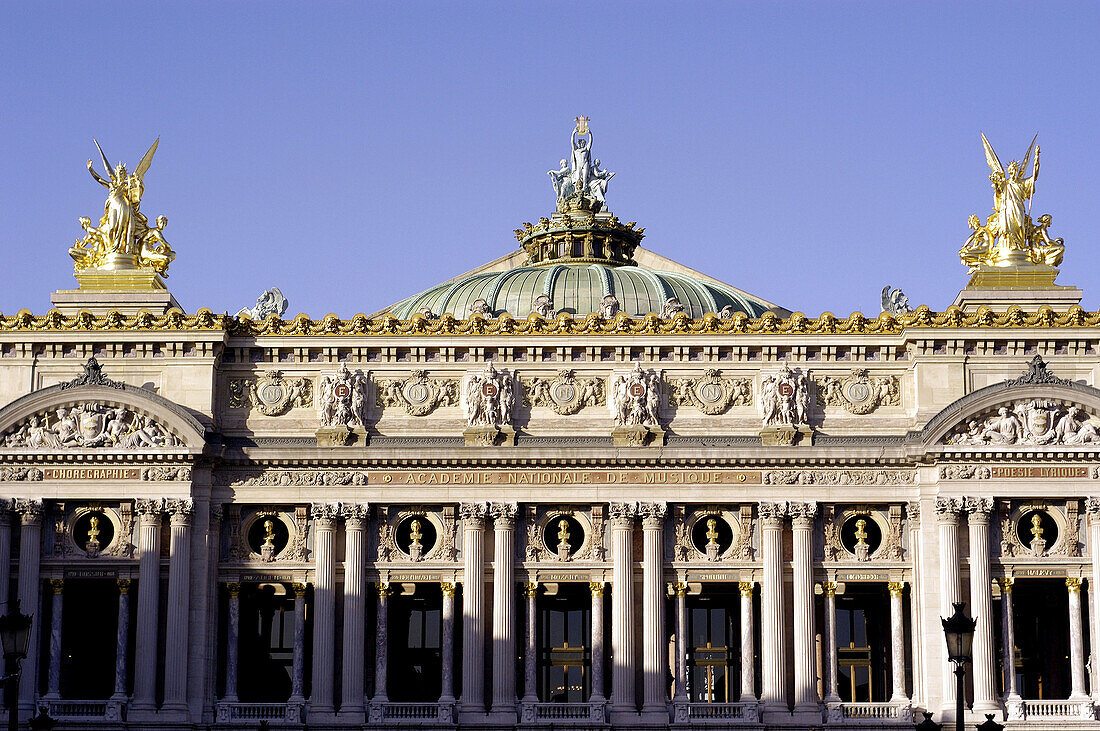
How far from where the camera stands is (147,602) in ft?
169

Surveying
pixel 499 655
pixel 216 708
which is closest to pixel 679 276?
pixel 499 655

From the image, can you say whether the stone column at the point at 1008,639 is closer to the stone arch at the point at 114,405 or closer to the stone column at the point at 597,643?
the stone column at the point at 597,643

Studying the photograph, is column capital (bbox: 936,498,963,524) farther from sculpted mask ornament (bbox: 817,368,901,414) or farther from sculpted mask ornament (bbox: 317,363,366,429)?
sculpted mask ornament (bbox: 317,363,366,429)

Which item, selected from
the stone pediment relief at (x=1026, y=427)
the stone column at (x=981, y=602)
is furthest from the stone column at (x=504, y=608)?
the stone column at (x=981, y=602)

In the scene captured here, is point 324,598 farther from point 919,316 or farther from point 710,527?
point 919,316

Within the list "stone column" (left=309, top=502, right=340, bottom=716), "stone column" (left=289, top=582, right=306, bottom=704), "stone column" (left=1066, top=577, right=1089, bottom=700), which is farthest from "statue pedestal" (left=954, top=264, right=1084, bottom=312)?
"stone column" (left=289, top=582, right=306, bottom=704)

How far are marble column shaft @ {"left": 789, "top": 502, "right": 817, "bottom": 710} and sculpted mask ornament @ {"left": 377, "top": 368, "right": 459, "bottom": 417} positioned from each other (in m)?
10.3

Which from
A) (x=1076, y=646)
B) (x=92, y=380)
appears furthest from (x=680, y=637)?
(x=92, y=380)

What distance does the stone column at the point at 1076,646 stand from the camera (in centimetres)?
5069

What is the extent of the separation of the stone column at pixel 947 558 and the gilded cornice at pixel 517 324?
5401mm

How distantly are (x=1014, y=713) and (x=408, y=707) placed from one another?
1634 centimetres

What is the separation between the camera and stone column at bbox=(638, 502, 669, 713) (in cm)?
5175

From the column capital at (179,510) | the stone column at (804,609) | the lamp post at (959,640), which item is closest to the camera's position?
the lamp post at (959,640)

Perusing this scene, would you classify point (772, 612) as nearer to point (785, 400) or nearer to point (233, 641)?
point (785, 400)
